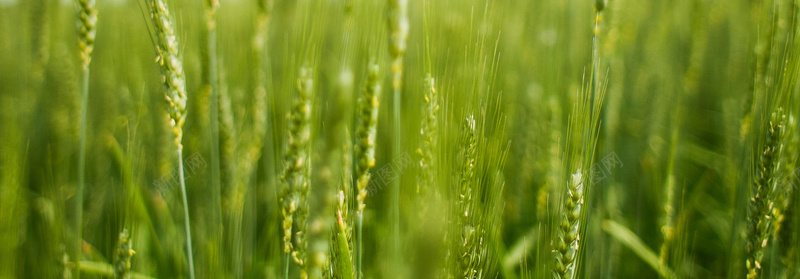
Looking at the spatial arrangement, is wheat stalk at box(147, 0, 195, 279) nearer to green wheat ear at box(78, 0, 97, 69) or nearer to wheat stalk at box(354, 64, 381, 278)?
green wheat ear at box(78, 0, 97, 69)

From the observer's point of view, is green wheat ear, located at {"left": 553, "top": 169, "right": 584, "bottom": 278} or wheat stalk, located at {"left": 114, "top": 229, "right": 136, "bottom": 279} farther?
→ wheat stalk, located at {"left": 114, "top": 229, "right": 136, "bottom": 279}

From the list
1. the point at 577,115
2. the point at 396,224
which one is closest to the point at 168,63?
the point at 396,224

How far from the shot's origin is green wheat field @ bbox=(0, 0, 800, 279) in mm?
781

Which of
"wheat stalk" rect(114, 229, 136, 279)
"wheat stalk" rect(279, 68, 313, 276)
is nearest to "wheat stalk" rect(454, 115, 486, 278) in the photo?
"wheat stalk" rect(279, 68, 313, 276)

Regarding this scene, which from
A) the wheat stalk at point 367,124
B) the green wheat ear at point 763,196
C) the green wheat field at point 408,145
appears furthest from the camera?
the green wheat ear at point 763,196

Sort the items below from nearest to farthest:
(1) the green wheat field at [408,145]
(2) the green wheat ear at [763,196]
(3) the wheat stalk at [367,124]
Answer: (3) the wheat stalk at [367,124]
(1) the green wheat field at [408,145]
(2) the green wheat ear at [763,196]

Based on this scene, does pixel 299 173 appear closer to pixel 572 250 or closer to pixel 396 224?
pixel 396 224

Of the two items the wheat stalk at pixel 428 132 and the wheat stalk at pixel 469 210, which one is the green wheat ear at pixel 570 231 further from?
the wheat stalk at pixel 428 132

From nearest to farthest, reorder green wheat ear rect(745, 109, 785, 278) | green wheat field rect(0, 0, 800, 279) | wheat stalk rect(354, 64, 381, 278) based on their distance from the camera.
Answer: wheat stalk rect(354, 64, 381, 278)
green wheat field rect(0, 0, 800, 279)
green wheat ear rect(745, 109, 785, 278)

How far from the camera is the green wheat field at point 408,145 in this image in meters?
0.78

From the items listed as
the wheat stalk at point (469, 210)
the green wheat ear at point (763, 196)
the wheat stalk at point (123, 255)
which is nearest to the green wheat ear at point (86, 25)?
the wheat stalk at point (123, 255)

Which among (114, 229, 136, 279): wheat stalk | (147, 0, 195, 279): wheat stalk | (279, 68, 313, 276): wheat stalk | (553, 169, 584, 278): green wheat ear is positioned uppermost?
(147, 0, 195, 279): wheat stalk

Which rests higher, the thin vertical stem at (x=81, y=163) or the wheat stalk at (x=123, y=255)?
the thin vertical stem at (x=81, y=163)

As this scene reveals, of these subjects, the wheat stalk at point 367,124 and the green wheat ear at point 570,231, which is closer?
the wheat stalk at point 367,124
